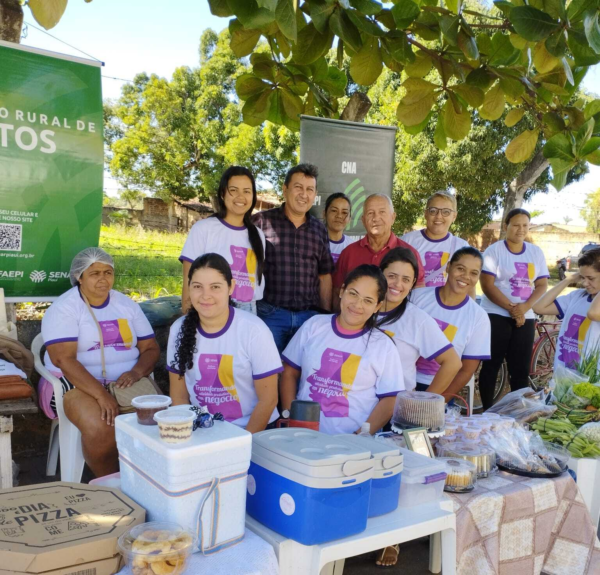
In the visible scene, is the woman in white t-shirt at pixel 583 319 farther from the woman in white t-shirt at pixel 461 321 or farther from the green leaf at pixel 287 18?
the green leaf at pixel 287 18

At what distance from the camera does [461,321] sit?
3488 millimetres

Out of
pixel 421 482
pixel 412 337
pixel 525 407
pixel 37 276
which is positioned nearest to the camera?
pixel 421 482

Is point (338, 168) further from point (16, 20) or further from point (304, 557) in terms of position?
point (304, 557)

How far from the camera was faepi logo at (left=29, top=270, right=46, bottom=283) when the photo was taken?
3.69 meters

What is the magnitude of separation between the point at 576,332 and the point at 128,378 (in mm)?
2897

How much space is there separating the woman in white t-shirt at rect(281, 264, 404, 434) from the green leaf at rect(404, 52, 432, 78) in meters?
0.93

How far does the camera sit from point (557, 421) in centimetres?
283

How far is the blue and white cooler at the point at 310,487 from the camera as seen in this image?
1.57 m

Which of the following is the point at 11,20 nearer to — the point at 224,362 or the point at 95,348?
the point at 95,348

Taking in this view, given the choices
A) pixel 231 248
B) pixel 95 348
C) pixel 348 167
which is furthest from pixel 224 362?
pixel 348 167

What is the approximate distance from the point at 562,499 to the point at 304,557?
1291 millimetres

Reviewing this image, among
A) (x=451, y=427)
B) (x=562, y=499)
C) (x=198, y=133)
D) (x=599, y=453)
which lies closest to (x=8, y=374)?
(x=451, y=427)

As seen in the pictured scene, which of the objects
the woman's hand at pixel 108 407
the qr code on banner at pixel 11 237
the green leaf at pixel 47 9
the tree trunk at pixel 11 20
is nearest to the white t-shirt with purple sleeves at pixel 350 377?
the woman's hand at pixel 108 407

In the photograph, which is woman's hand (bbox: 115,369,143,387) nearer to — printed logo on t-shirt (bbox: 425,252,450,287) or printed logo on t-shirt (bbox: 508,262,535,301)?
printed logo on t-shirt (bbox: 425,252,450,287)
